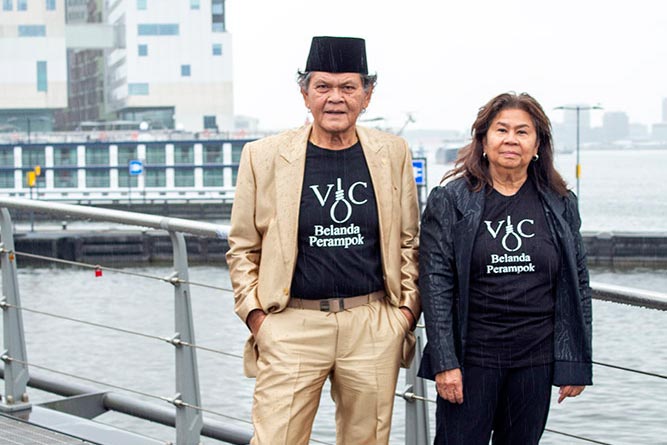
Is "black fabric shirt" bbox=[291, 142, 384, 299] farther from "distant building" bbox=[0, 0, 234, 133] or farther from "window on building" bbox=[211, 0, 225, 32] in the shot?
"window on building" bbox=[211, 0, 225, 32]

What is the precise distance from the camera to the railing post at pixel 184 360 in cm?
398

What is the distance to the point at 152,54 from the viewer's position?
7325 cm

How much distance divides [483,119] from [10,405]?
2841mm

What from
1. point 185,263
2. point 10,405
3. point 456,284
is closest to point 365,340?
point 456,284

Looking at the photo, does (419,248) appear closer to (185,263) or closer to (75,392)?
(185,263)

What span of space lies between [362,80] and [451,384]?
818 mm

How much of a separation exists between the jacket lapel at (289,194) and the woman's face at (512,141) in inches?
19.5

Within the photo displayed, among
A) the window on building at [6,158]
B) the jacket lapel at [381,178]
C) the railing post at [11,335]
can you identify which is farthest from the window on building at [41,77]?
the jacket lapel at [381,178]

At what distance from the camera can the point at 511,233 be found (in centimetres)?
283

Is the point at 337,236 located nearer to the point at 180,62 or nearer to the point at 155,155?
the point at 155,155

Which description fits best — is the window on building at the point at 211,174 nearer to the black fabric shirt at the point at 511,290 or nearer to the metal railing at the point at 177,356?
the metal railing at the point at 177,356

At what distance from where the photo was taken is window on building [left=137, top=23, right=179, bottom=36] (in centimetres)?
7294

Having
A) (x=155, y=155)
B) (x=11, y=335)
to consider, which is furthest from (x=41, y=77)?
(x=11, y=335)

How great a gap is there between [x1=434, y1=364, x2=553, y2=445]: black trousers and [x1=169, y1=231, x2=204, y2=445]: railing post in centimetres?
134
